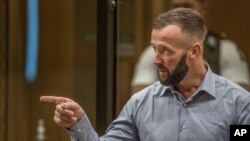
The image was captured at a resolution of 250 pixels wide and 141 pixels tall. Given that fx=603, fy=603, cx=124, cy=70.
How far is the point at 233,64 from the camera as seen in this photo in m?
3.27

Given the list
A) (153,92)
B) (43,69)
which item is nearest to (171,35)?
(153,92)

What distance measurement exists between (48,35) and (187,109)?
74.2 inches

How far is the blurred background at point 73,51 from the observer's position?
12.0 feet

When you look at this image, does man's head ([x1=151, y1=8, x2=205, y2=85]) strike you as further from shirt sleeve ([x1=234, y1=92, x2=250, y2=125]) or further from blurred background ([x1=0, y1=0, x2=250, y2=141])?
blurred background ([x1=0, y1=0, x2=250, y2=141])

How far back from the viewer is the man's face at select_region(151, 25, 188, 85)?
230 cm

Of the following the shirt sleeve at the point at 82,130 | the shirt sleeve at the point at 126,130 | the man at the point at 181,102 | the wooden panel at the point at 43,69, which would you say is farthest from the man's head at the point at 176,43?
the wooden panel at the point at 43,69

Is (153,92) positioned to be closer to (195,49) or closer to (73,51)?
(195,49)

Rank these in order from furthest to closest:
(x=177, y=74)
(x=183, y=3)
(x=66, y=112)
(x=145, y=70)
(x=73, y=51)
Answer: (x=73, y=51), (x=145, y=70), (x=183, y=3), (x=177, y=74), (x=66, y=112)

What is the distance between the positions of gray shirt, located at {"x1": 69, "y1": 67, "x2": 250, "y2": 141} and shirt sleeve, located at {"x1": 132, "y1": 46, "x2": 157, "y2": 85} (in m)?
0.88

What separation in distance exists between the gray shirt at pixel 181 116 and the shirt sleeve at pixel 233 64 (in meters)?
0.87

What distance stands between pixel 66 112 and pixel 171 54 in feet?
1.52

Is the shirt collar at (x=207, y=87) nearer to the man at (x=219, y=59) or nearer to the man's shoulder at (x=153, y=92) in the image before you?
the man's shoulder at (x=153, y=92)

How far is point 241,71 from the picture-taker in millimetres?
3322

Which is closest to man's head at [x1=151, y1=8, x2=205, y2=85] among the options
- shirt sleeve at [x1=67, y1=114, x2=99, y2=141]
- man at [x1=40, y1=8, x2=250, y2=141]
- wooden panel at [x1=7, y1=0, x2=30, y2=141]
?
man at [x1=40, y1=8, x2=250, y2=141]
